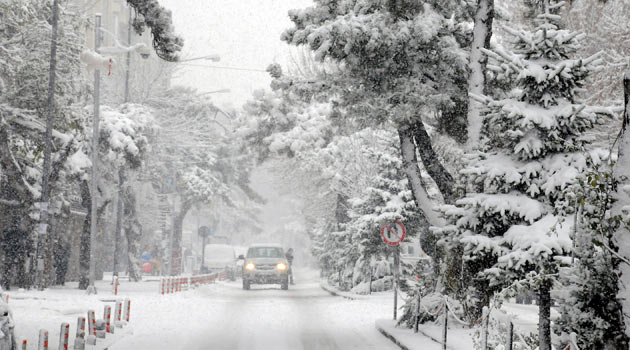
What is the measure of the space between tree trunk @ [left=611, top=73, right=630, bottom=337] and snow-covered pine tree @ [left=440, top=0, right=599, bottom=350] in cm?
325

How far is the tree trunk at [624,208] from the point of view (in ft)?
26.7

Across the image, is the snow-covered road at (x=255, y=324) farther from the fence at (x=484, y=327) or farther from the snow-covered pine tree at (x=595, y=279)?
the snow-covered pine tree at (x=595, y=279)

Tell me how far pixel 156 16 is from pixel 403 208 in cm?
1864

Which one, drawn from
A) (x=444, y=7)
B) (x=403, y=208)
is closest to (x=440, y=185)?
(x=444, y=7)

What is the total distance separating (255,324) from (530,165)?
1027 cm

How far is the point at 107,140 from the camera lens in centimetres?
3431

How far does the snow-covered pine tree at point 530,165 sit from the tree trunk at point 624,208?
325 cm

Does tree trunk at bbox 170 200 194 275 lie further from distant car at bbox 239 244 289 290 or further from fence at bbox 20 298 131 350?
fence at bbox 20 298 131 350

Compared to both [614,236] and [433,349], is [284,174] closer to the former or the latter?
[433,349]

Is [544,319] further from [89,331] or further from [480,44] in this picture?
[89,331]

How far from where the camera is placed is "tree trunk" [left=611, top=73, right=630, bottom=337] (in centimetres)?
813

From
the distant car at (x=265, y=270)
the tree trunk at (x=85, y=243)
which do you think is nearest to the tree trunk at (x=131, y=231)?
the distant car at (x=265, y=270)

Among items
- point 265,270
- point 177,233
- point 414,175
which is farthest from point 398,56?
point 177,233

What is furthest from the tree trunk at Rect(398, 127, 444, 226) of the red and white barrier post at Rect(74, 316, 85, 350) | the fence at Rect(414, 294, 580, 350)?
the red and white barrier post at Rect(74, 316, 85, 350)
